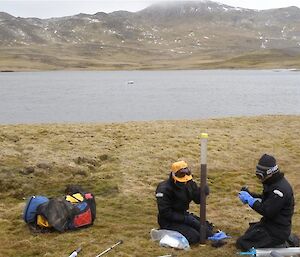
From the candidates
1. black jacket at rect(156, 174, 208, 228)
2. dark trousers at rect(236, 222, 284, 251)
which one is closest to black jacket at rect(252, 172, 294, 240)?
dark trousers at rect(236, 222, 284, 251)

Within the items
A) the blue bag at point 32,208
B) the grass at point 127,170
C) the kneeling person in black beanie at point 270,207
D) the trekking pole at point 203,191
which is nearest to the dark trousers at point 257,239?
the kneeling person in black beanie at point 270,207

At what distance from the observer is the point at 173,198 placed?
1131 cm

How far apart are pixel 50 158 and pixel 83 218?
7.95m

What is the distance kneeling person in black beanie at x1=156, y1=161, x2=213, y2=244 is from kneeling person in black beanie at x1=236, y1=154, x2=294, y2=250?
46.0 inches

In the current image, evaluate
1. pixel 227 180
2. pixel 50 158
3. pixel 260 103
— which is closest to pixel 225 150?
pixel 227 180

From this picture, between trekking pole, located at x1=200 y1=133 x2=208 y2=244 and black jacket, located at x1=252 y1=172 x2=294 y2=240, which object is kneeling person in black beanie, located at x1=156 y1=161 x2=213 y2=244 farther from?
black jacket, located at x1=252 y1=172 x2=294 y2=240

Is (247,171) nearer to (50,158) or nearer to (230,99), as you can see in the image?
(50,158)

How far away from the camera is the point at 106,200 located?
15617mm

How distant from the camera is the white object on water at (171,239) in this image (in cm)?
1090

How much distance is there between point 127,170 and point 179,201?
25.9ft

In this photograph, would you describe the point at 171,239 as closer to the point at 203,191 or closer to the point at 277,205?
the point at 203,191

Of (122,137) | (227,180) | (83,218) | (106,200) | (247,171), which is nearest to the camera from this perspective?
(83,218)

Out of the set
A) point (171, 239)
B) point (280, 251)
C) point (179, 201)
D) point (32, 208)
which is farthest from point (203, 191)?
point (32, 208)

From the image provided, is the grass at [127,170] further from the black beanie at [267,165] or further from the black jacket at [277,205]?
the black beanie at [267,165]
